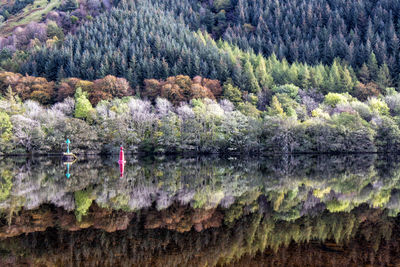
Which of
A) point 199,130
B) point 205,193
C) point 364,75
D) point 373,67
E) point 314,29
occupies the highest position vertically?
point 314,29

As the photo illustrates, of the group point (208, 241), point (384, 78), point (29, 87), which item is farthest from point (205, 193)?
point (384, 78)

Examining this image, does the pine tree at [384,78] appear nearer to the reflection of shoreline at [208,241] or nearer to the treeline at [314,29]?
the treeline at [314,29]

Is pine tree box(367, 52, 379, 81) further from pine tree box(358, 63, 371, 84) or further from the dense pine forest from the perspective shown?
pine tree box(358, 63, 371, 84)

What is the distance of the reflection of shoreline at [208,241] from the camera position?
11.7m

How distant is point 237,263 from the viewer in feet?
37.9

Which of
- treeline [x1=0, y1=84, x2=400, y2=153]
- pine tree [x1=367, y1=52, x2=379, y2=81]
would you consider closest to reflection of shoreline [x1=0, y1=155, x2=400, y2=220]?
treeline [x1=0, y1=84, x2=400, y2=153]

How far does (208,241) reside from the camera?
13586mm

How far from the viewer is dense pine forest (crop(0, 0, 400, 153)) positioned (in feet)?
242

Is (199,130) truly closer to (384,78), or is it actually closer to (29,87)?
(29,87)

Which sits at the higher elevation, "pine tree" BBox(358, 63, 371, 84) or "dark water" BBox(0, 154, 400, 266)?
"pine tree" BBox(358, 63, 371, 84)

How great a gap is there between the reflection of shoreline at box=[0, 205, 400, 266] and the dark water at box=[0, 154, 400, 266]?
3 cm

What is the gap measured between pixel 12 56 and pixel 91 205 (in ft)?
409

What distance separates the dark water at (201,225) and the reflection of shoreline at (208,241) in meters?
0.03

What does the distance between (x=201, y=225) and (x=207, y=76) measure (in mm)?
96772
